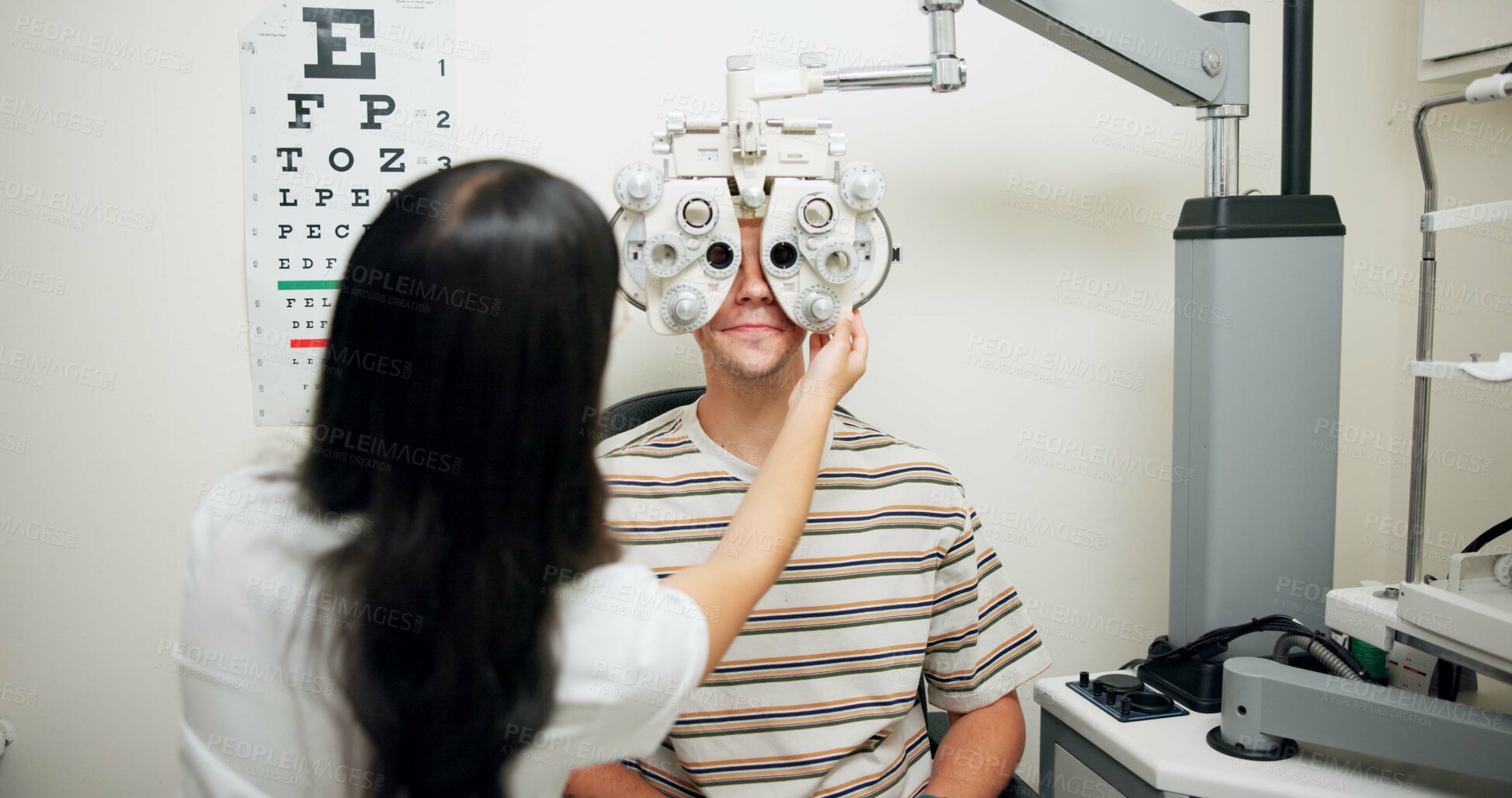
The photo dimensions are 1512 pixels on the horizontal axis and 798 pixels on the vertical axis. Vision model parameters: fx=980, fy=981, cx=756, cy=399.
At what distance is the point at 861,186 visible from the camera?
3.59ft

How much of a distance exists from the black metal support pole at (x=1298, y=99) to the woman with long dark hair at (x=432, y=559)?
1073mm

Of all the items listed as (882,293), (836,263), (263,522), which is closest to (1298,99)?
(882,293)

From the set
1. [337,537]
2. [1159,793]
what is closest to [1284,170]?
[1159,793]

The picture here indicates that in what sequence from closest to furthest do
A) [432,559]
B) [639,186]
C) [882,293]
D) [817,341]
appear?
[432,559], [639,186], [817,341], [882,293]

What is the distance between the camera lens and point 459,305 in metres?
0.70

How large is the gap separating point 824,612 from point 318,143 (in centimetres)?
100

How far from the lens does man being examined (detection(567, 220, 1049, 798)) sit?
118cm

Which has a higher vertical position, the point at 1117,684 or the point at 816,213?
the point at 816,213

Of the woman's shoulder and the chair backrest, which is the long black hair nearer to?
the woman's shoulder

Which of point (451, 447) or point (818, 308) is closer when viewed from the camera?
point (451, 447)

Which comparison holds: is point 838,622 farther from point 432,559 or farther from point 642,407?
point 432,559

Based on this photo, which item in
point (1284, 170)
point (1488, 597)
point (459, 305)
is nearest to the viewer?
point (459, 305)

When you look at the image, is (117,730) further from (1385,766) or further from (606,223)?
(1385,766)

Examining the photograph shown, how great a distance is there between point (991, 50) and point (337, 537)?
1.31m
